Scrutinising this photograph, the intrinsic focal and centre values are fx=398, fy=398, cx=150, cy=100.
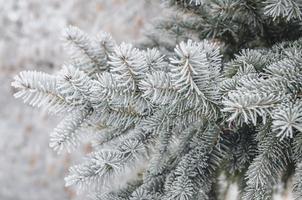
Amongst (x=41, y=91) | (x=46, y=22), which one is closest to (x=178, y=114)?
(x=41, y=91)

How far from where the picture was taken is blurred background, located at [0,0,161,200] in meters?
2.56

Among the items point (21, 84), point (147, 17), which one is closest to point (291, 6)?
point (21, 84)

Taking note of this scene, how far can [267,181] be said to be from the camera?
72 centimetres

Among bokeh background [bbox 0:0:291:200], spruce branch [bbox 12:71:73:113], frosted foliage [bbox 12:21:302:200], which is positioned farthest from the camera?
bokeh background [bbox 0:0:291:200]

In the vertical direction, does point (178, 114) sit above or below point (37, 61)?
below

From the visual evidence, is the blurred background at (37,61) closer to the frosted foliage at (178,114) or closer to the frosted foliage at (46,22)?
the frosted foliage at (46,22)

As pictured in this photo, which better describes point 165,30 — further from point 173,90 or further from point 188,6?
point 173,90

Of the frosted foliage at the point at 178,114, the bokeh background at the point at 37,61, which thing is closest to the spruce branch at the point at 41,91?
the frosted foliage at the point at 178,114

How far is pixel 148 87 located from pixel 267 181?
30 cm

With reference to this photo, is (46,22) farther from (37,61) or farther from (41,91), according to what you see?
(41,91)

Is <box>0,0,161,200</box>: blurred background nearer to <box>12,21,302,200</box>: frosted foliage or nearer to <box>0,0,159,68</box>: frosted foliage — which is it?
<box>0,0,159,68</box>: frosted foliage

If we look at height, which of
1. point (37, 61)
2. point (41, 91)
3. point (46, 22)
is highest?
point (46, 22)

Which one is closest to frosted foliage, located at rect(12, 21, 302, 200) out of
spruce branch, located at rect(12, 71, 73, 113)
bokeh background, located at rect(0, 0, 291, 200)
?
spruce branch, located at rect(12, 71, 73, 113)

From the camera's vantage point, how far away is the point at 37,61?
284 centimetres
